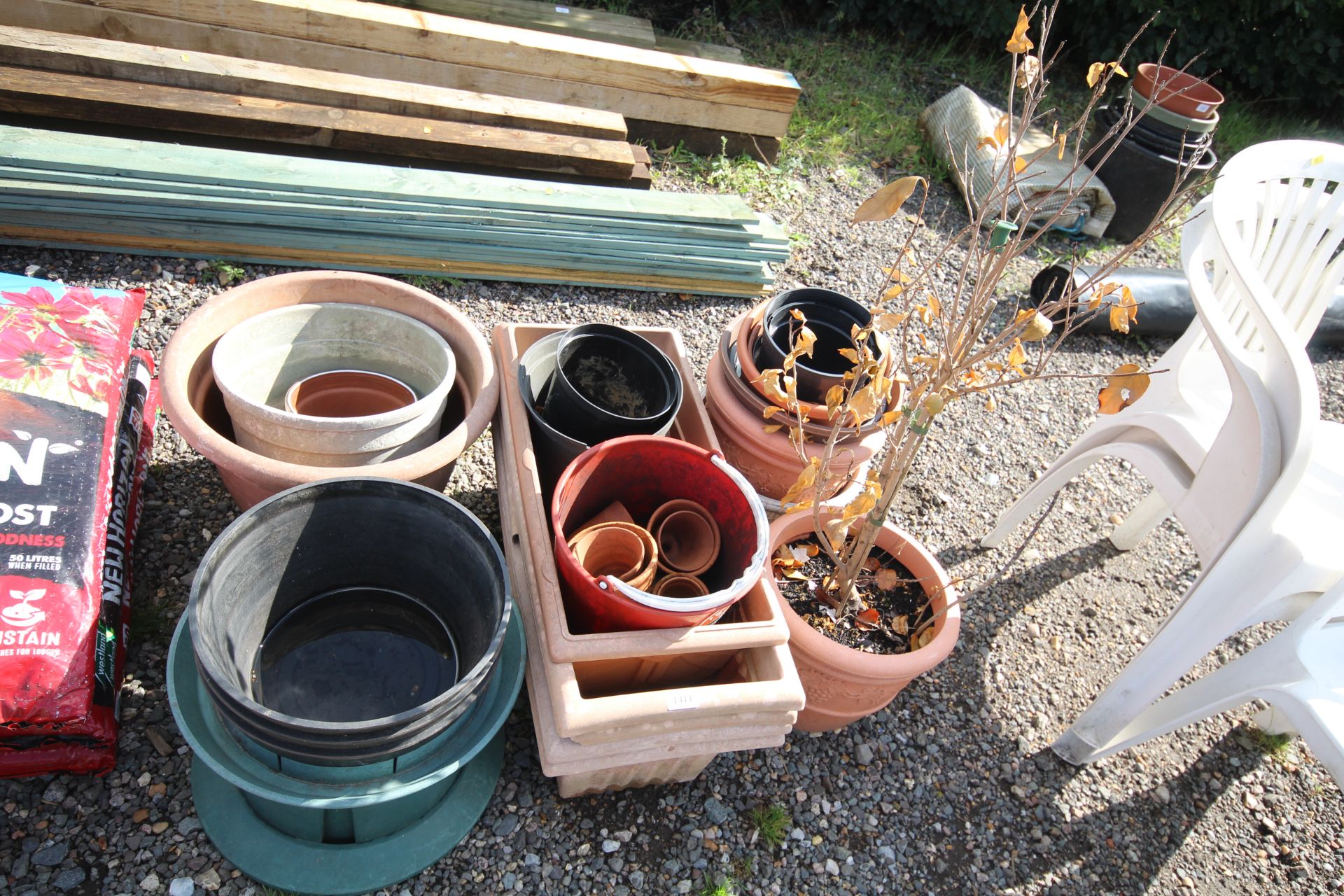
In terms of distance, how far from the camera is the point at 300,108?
324cm

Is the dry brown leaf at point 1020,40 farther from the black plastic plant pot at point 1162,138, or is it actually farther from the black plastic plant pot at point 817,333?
the black plastic plant pot at point 1162,138

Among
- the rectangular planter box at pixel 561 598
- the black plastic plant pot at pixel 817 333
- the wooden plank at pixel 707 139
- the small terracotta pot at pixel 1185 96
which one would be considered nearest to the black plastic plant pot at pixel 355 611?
the rectangular planter box at pixel 561 598

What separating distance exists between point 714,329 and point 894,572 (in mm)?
1493

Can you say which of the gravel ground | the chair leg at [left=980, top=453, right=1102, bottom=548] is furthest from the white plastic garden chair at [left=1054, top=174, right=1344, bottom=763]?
the chair leg at [left=980, top=453, right=1102, bottom=548]

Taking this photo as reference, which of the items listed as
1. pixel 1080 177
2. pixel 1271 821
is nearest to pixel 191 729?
pixel 1271 821

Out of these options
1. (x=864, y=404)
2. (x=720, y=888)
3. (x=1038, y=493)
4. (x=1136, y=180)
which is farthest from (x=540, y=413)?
(x=1136, y=180)

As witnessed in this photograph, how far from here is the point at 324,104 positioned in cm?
334

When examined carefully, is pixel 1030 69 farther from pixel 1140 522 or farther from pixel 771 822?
pixel 1140 522

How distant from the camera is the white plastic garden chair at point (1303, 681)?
191 centimetres

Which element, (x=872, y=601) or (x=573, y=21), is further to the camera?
(x=573, y=21)

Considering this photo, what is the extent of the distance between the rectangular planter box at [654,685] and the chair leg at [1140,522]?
6.17ft

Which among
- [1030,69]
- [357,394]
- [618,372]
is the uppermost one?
[1030,69]

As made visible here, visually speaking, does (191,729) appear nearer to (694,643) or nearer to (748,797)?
(694,643)

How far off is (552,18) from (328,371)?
286cm
